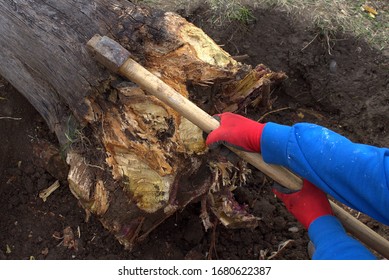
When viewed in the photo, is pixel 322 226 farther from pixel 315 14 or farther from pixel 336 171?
pixel 315 14

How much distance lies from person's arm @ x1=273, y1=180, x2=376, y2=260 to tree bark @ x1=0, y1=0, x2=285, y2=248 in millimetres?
440

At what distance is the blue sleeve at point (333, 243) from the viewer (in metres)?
1.77

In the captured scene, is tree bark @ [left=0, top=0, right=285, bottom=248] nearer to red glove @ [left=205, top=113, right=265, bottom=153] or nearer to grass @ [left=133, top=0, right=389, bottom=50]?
red glove @ [left=205, top=113, right=265, bottom=153]

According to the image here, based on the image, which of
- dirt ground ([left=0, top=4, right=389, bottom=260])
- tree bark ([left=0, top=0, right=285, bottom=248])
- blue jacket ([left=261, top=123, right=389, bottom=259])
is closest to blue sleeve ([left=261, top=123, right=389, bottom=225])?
blue jacket ([left=261, top=123, right=389, bottom=259])

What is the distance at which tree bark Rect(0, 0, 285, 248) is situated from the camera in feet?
7.41

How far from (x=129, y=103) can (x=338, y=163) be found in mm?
1095

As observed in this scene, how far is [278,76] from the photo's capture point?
2.68 m

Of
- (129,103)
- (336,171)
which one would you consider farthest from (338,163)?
(129,103)

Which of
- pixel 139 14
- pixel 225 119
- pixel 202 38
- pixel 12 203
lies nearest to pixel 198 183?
pixel 225 119

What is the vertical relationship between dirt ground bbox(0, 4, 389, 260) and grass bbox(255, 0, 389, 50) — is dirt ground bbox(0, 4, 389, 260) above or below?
below

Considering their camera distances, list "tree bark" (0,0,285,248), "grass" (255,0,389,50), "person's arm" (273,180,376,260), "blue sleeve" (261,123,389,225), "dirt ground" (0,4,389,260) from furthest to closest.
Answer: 1. "grass" (255,0,389,50)
2. "dirt ground" (0,4,389,260)
3. "tree bark" (0,0,285,248)
4. "person's arm" (273,180,376,260)
5. "blue sleeve" (261,123,389,225)

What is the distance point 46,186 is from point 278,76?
1677 mm

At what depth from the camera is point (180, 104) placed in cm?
208
